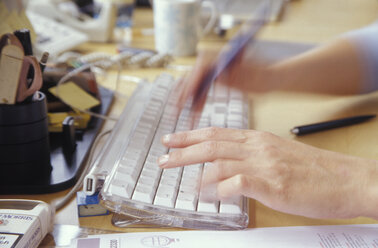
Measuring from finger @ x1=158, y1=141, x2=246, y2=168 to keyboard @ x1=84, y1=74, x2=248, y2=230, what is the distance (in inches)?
0.9

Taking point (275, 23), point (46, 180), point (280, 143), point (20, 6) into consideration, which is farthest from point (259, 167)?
point (275, 23)

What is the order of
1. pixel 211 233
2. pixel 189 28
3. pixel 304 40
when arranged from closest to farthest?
pixel 211 233 < pixel 189 28 < pixel 304 40

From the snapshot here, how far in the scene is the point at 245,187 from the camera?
1.77ft

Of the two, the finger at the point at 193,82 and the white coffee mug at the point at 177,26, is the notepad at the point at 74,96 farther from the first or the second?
the white coffee mug at the point at 177,26

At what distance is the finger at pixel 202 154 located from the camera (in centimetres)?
59

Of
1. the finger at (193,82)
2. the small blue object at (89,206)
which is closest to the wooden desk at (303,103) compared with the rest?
the small blue object at (89,206)

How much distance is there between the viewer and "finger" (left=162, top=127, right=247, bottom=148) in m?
0.62

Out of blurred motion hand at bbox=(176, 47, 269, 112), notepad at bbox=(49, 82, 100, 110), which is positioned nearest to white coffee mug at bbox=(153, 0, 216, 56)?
blurred motion hand at bbox=(176, 47, 269, 112)

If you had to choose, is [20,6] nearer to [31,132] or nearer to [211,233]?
[31,132]

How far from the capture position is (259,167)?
0.58 meters

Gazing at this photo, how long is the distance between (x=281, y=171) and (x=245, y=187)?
6cm

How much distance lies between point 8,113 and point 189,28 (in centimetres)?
65

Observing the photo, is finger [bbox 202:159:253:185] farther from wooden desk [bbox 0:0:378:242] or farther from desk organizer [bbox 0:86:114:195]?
desk organizer [bbox 0:86:114:195]

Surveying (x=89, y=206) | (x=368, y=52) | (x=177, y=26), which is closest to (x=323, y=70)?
(x=368, y=52)
